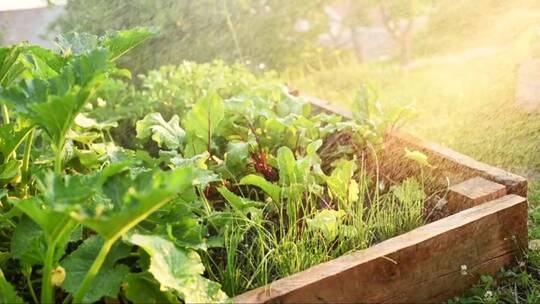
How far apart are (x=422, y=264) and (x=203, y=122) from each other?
0.84 meters

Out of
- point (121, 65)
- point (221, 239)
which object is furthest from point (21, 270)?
point (121, 65)

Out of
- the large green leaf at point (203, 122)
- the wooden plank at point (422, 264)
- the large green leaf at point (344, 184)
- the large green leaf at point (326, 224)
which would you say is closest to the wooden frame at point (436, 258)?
the wooden plank at point (422, 264)

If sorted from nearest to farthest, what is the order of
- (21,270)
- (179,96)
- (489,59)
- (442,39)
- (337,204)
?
(21,270)
(337,204)
(179,96)
(489,59)
(442,39)

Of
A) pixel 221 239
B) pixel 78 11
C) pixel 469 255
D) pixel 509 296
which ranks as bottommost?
pixel 509 296

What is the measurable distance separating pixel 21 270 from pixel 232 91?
5.59 ft

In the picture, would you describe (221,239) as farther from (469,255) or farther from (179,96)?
(179,96)

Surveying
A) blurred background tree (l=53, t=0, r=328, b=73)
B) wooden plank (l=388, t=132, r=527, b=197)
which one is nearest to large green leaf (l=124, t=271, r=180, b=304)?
wooden plank (l=388, t=132, r=527, b=197)

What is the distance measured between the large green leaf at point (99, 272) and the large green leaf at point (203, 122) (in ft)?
2.33

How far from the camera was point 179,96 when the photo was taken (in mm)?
3121

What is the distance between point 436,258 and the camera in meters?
1.80

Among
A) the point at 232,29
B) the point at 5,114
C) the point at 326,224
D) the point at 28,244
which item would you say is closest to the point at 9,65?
the point at 5,114

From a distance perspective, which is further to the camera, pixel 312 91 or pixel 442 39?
pixel 442 39

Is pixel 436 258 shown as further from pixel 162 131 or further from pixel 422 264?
pixel 162 131

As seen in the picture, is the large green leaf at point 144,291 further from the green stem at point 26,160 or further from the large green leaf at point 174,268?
the green stem at point 26,160
